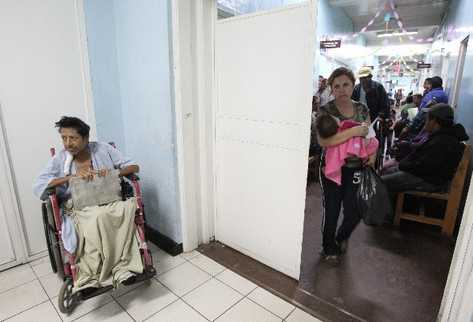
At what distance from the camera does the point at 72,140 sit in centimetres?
169

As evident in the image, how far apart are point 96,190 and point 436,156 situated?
2672 mm

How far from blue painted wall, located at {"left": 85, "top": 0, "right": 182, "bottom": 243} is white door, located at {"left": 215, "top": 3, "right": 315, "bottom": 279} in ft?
1.30

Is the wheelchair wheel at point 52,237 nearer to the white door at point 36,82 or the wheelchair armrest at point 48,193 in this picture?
the wheelchair armrest at point 48,193

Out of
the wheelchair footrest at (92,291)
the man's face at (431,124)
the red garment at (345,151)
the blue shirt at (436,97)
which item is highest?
the blue shirt at (436,97)

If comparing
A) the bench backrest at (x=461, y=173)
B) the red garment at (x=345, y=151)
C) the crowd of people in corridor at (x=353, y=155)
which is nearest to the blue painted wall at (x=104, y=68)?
the crowd of people in corridor at (x=353, y=155)

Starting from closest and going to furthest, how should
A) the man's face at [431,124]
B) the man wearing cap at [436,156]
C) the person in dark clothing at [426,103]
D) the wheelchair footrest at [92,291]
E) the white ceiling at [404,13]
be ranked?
the wheelchair footrest at [92,291] < the man wearing cap at [436,156] < the man's face at [431,124] < the person in dark clothing at [426,103] < the white ceiling at [404,13]

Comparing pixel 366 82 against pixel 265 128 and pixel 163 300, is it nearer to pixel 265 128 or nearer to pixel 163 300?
pixel 265 128

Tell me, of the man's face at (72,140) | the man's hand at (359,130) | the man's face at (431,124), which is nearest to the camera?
the man's face at (72,140)

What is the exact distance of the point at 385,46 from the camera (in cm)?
1011

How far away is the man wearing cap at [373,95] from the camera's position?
147 inches

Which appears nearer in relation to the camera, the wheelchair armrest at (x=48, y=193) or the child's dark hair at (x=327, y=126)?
the wheelchair armrest at (x=48, y=193)

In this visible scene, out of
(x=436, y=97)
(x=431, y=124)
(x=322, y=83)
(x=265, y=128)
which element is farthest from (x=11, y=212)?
(x=436, y=97)

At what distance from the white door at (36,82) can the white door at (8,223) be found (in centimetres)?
4

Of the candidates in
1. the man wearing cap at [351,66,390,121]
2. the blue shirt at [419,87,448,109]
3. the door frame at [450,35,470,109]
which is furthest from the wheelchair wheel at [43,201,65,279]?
the door frame at [450,35,470,109]
